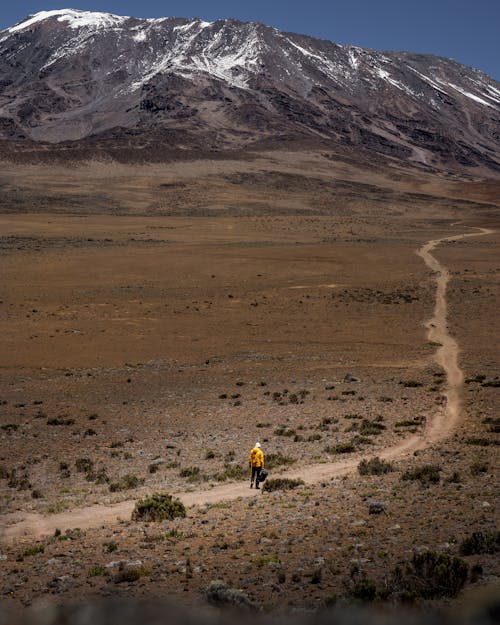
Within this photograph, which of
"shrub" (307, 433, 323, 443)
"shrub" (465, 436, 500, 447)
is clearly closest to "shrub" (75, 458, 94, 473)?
"shrub" (307, 433, 323, 443)

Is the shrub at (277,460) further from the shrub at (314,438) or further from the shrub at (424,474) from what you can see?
the shrub at (424,474)

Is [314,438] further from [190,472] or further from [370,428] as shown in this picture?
[190,472]

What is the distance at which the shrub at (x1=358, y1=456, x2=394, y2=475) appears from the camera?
47.0 feet

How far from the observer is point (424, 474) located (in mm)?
13367

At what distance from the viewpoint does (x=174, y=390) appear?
82.9ft

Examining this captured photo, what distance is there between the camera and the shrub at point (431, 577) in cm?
750

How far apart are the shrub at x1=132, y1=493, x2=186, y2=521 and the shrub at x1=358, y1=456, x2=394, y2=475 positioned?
14.0 ft

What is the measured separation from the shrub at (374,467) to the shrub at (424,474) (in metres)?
0.53

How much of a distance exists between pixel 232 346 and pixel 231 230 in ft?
187

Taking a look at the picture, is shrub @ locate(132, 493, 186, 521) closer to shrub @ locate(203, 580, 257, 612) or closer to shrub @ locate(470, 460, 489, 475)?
shrub @ locate(203, 580, 257, 612)

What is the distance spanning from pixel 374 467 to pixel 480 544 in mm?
5519

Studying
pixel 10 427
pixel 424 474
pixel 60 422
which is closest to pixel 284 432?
pixel 424 474

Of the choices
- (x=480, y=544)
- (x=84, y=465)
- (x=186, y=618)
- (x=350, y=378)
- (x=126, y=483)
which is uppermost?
(x=186, y=618)

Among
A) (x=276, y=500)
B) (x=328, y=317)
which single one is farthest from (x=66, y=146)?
(x=276, y=500)
